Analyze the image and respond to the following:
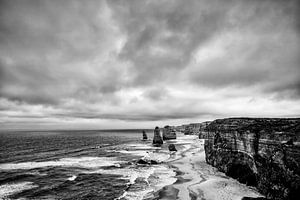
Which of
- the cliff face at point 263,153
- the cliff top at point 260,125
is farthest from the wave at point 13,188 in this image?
the cliff top at point 260,125

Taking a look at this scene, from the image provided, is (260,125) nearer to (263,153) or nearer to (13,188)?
(263,153)

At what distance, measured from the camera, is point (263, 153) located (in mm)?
23469

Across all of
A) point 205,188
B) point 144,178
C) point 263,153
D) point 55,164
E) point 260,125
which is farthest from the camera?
point 55,164

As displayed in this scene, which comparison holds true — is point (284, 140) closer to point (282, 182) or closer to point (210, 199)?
point (282, 182)

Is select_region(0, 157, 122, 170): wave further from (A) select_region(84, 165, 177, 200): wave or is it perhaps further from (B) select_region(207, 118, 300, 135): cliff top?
(B) select_region(207, 118, 300, 135): cliff top

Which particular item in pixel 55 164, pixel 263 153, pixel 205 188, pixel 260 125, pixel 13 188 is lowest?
pixel 205 188

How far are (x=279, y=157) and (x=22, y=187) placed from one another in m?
35.2

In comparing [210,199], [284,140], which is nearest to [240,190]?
[210,199]

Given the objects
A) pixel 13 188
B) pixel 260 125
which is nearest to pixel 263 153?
pixel 260 125

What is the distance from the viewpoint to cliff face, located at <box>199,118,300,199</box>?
19344 millimetres

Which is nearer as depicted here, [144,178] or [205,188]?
[205,188]

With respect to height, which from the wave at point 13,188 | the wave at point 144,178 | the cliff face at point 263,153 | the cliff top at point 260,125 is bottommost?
the wave at point 144,178

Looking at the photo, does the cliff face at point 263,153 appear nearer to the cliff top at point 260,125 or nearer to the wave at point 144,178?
the cliff top at point 260,125

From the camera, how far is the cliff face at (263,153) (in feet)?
63.5
